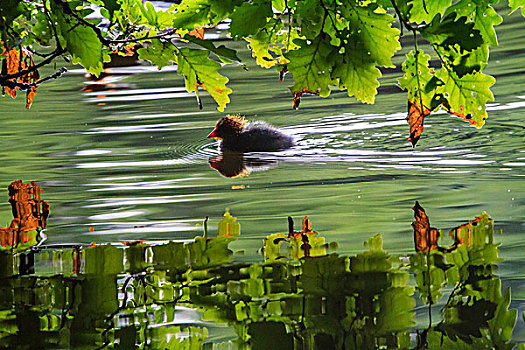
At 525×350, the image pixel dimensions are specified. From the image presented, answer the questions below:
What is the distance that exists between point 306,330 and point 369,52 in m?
0.82

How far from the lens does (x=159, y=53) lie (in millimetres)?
2818

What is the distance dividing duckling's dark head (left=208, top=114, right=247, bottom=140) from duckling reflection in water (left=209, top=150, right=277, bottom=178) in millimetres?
166

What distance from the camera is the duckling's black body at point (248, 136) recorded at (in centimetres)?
568

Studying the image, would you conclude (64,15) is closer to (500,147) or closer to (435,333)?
(435,333)

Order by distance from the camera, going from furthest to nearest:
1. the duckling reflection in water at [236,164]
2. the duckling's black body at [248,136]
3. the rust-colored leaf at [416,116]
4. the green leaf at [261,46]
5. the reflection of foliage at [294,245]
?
the duckling's black body at [248,136] < the duckling reflection in water at [236,164] < the reflection of foliage at [294,245] < the green leaf at [261,46] < the rust-colored leaf at [416,116]

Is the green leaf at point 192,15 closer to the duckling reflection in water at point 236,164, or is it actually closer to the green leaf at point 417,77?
the green leaf at point 417,77

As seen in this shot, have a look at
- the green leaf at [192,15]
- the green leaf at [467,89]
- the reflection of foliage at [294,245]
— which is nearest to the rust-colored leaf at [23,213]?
the reflection of foliage at [294,245]

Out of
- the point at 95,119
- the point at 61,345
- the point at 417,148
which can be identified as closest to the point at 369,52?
the point at 61,345

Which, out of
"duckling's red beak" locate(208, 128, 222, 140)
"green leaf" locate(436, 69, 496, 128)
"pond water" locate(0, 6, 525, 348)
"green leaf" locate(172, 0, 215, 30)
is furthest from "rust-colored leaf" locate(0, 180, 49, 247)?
"green leaf" locate(436, 69, 496, 128)

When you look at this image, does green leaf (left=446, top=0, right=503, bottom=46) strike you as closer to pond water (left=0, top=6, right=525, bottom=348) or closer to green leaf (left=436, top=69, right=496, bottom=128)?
green leaf (left=436, top=69, right=496, bottom=128)

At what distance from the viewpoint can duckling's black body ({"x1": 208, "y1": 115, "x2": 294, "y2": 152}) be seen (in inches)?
A: 224

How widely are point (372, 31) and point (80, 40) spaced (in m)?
0.89

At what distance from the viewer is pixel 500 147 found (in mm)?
5008

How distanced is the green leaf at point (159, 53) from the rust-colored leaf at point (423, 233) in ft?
3.76
